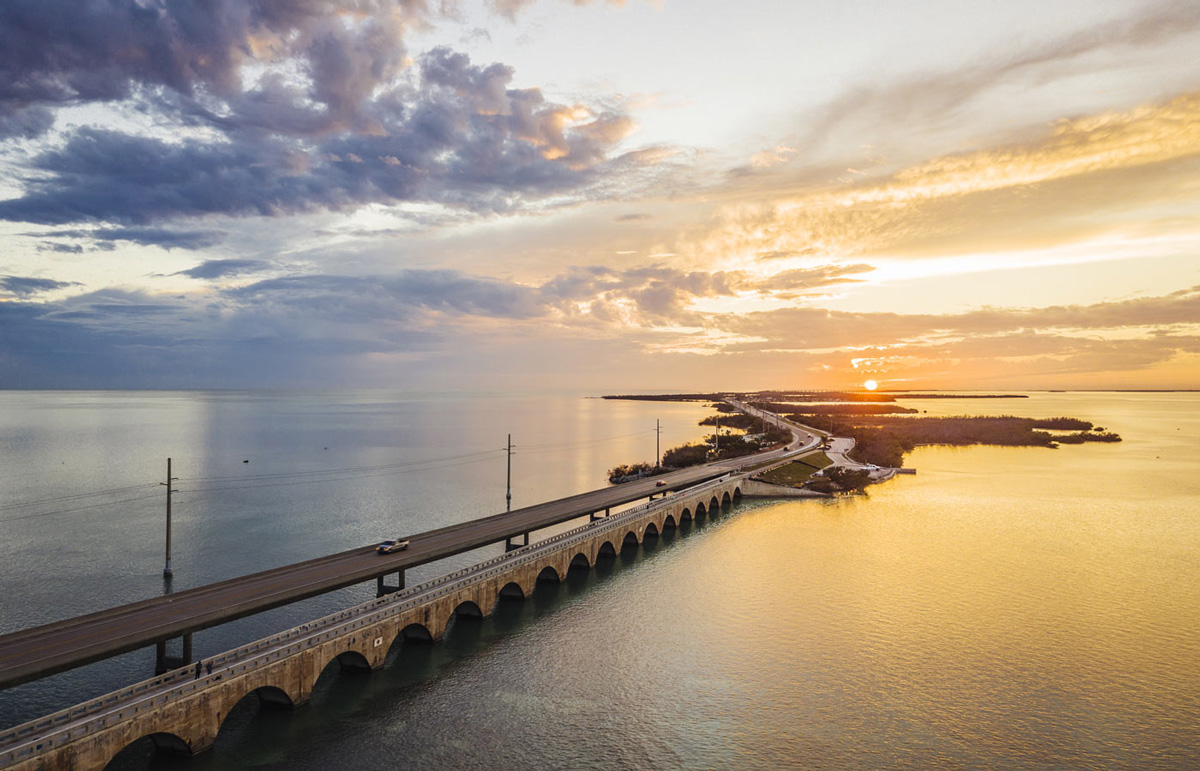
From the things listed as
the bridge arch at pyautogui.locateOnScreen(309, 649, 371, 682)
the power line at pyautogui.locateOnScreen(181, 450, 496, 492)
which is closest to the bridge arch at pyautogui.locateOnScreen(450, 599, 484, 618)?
the bridge arch at pyautogui.locateOnScreen(309, 649, 371, 682)

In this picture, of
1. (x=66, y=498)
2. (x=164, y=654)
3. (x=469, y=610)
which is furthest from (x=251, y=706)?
(x=66, y=498)

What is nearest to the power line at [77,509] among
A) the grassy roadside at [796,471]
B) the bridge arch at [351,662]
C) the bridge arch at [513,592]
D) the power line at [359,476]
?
the power line at [359,476]

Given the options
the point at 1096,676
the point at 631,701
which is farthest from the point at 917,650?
the point at 631,701

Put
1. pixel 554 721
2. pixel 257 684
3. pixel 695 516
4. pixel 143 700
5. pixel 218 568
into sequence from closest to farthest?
pixel 143 700
pixel 257 684
pixel 554 721
pixel 218 568
pixel 695 516

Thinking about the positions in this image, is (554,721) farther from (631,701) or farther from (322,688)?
(322,688)

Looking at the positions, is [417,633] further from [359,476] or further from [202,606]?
[359,476]

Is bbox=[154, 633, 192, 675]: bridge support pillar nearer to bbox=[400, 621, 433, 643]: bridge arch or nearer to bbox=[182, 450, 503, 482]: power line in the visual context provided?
bbox=[400, 621, 433, 643]: bridge arch

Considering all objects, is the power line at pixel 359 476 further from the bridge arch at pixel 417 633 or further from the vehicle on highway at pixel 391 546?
the bridge arch at pixel 417 633
